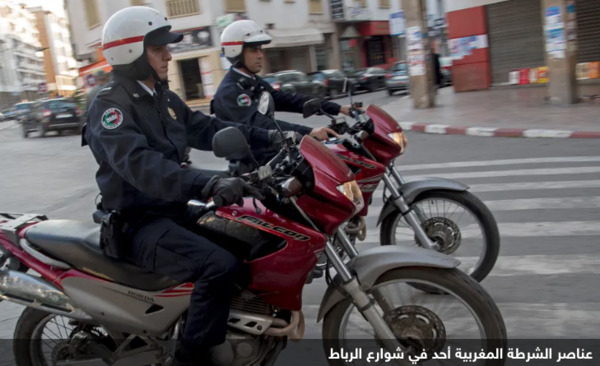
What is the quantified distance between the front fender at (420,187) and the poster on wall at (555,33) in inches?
427

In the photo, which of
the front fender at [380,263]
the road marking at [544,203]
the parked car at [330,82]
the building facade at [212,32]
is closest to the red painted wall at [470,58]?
the parked car at [330,82]

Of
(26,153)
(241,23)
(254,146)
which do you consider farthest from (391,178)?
(26,153)

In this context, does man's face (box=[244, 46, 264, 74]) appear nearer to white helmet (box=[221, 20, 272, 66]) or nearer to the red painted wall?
white helmet (box=[221, 20, 272, 66])

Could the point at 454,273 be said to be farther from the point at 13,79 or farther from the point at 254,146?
the point at 13,79

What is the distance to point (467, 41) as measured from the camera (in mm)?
19922

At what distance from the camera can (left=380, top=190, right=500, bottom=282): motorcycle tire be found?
12.9ft

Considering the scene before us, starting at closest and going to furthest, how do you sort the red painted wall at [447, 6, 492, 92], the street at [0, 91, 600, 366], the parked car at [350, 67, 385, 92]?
1. the street at [0, 91, 600, 366]
2. the red painted wall at [447, 6, 492, 92]
3. the parked car at [350, 67, 385, 92]

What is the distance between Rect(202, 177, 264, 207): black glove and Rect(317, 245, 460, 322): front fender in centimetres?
57

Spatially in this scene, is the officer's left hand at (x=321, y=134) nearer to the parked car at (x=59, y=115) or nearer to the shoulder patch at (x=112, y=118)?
the shoulder patch at (x=112, y=118)

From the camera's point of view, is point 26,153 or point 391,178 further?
point 26,153

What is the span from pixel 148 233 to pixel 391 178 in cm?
186

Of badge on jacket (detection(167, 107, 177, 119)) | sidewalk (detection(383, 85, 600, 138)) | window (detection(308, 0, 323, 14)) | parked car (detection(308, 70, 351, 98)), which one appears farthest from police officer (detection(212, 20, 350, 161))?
window (detection(308, 0, 323, 14))

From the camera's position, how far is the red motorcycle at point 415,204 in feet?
12.8

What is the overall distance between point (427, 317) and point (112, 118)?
5.52ft
